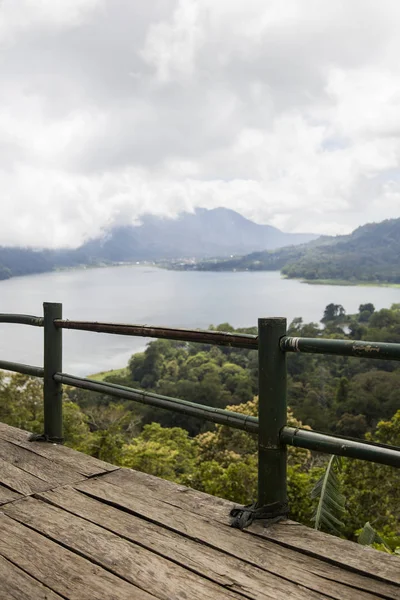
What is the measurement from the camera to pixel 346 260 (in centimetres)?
13050

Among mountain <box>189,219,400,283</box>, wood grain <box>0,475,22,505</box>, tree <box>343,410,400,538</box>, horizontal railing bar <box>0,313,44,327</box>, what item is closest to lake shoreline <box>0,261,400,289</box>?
mountain <box>189,219,400,283</box>

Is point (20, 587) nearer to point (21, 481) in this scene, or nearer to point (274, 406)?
point (21, 481)

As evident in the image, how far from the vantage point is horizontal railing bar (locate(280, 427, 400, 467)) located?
4.68ft

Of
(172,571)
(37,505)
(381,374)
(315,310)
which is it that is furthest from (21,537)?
(315,310)

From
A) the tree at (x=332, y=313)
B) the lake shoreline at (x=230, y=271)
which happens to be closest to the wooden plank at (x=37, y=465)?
the tree at (x=332, y=313)

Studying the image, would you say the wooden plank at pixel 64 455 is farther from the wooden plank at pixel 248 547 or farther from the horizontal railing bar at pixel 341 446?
the horizontal railing bar at pixel 341 446

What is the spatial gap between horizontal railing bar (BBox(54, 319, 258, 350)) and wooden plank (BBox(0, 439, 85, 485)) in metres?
0.62

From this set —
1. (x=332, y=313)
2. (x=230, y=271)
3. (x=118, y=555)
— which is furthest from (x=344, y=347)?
(x=230, y=271)

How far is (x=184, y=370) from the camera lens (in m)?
40.1

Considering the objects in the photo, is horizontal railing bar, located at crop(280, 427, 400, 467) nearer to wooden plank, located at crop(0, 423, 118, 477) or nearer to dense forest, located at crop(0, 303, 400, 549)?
wooden plank, located at crop(0, 423, 118, 477)

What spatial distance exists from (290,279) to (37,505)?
13079cm

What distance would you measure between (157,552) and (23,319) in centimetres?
159

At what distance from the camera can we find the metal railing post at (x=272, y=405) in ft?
5.50

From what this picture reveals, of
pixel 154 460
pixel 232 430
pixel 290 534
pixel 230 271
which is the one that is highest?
pixel 230 271
